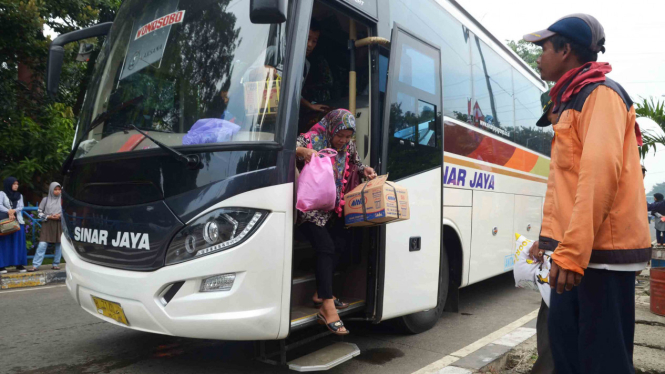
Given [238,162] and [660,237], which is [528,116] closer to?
[238,162]

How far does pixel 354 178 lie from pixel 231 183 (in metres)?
1.36

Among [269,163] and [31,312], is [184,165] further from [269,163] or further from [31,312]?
[31,312]

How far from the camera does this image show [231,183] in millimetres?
3105

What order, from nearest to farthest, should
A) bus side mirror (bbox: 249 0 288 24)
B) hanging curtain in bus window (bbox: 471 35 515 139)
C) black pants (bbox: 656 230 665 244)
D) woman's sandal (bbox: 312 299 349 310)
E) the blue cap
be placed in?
the blue cap < bus side mirror (bbox: 249 0 288 24) < woman's sandal (bbox: 312 299 349 310) < hanging curtain in bus window (bbox: 471 35 515 139) < black pants (bbox: 656 230 665 244)

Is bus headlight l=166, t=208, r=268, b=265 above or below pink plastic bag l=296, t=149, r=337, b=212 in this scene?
below

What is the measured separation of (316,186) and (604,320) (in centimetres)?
193

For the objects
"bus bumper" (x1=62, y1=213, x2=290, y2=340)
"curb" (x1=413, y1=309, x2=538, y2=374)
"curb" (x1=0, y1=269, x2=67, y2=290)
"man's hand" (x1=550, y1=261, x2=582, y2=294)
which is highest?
"man's hand" (x1=550, y1=261, x2=582, y2=294)

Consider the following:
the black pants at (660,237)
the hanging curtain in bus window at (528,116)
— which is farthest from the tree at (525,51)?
the hanging curtain in bus window at (528,116)

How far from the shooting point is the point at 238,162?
3146 mm

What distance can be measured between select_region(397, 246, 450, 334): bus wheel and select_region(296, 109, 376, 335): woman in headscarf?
1.20 metres

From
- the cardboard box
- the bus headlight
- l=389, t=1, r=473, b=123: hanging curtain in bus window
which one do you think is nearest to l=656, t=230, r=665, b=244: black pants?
l=389, t=1, r=473, b=123: hanging curtain in bus window

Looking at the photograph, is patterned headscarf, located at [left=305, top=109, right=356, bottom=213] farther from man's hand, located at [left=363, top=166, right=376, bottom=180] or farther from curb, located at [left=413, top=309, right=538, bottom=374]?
curb, located at [left=413, top=309, right=538, bottom=374]

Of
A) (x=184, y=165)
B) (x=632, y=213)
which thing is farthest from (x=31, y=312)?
(x=632, y=213)

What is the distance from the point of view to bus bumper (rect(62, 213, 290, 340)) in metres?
3.04
